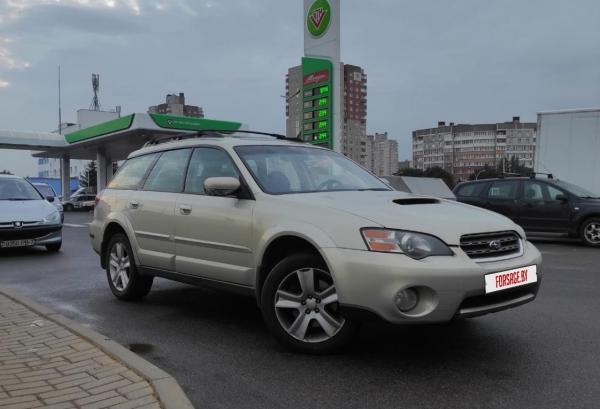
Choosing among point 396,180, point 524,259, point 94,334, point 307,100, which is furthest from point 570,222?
point 307,100

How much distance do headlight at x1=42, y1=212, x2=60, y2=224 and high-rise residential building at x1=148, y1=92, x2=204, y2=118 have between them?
7508 cm

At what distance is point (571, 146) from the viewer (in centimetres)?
1549

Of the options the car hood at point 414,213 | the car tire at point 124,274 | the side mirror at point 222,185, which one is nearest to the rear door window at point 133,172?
the car tire at point 124,274

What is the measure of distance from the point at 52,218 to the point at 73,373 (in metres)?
8.13

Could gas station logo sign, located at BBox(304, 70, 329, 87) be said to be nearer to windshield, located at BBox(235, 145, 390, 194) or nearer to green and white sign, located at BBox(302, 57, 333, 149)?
green and white sign, located at BBox(302, 57, 333, 149)

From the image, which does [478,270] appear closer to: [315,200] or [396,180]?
[315,200]

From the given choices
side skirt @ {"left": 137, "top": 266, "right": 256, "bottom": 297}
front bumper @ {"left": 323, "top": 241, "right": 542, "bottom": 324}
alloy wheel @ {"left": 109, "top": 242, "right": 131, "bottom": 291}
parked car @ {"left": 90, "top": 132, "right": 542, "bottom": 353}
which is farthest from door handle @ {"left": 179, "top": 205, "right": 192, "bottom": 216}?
front bumper @ {"left": 323, "top": 241, "right": 542, "bottom": 324}

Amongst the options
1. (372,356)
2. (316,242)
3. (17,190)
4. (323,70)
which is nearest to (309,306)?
(316,242)

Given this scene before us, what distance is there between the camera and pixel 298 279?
4.09 meters

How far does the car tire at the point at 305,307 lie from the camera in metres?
3.96

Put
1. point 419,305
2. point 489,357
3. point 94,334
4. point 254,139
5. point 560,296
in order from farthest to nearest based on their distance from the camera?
point 560,296 < point 254,139 < point 94,334 < point 489,357 < point 419,305

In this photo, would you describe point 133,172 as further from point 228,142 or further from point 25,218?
point 25,218

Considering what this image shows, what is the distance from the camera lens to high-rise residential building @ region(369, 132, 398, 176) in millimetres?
107488

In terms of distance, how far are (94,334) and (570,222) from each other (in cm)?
1138
